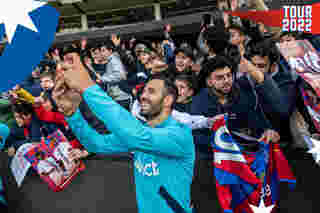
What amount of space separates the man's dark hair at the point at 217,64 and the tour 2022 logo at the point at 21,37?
6.18ft

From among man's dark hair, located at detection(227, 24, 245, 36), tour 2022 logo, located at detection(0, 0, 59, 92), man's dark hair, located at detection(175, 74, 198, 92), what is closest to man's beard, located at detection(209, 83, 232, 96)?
man's dark hair, located at detection(175, 74, 198, 92)

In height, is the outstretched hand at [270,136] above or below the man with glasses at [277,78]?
below

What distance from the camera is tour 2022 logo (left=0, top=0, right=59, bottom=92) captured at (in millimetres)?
1286

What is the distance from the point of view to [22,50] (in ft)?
4.37

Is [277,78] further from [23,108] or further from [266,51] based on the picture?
[23,108]

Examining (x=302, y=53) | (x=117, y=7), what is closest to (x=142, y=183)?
(x=302, y=53)

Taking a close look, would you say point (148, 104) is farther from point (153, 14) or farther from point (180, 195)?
point (153, 14)

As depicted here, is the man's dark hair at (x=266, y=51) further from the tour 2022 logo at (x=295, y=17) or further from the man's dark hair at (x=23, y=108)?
the man's dark hair at (x=23, y=108)

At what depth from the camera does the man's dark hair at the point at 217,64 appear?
2928 mm

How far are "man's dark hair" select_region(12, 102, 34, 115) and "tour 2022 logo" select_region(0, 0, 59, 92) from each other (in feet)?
10.3

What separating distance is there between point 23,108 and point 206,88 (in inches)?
111

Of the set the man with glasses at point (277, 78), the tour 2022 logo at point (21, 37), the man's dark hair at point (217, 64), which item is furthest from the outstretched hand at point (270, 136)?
the tour 2022 logo at point (21, 37)

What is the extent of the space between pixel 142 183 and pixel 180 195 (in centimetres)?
26

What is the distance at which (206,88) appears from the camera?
315cm
